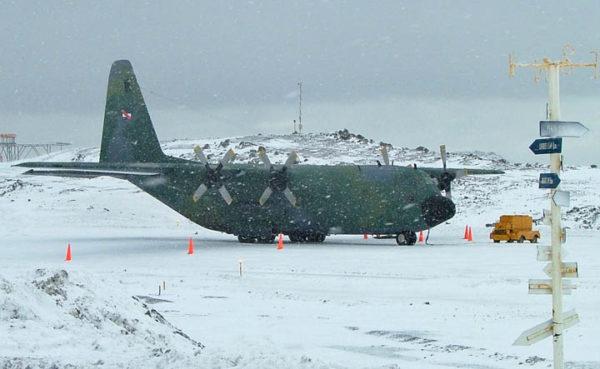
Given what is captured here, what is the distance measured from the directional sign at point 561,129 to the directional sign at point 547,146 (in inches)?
4.5

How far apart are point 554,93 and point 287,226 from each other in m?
23.6

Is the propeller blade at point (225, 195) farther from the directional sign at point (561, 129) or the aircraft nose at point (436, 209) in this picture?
the directional sign at point (561, 129)

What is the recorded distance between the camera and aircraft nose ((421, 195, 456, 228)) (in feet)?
94.9

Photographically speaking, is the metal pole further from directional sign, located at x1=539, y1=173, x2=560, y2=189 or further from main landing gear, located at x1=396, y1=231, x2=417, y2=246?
main landing gear, located at x1=396, y1=231, x2=417, y2=246

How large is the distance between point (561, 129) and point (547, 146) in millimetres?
275

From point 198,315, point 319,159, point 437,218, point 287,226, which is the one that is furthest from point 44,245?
point 319,159

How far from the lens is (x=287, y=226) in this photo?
3128 centimetres

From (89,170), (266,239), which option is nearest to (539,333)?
(89,170)

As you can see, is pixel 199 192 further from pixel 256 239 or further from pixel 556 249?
pixel 556 249

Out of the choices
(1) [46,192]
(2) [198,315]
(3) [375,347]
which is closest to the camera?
(3) [375,347]

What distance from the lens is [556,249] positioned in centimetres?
785

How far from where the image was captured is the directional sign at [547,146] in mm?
7926

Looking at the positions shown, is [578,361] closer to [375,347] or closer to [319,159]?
[375,347]

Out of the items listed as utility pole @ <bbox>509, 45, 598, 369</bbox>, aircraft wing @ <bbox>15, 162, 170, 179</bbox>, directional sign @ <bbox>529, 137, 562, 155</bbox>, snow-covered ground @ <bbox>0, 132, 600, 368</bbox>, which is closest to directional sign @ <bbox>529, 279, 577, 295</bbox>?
utility pole @ <bbox>509, 45, 598, 369</bbox>
